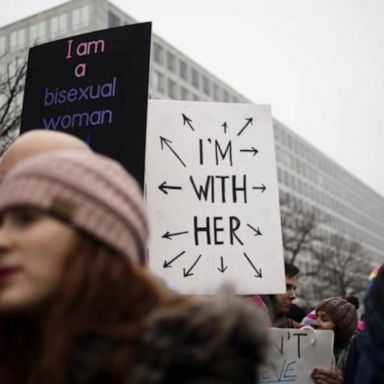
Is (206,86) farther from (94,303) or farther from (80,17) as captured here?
(94,303)

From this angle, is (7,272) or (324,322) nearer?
(7,272)

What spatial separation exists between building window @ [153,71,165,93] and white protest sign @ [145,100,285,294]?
43.5m

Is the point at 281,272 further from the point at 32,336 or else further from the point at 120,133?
the point at 32,336

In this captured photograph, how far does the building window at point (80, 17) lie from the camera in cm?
4044

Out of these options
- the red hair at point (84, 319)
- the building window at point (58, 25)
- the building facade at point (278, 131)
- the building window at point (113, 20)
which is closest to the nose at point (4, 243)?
the red hair at point (84, 319)

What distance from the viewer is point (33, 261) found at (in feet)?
3.36

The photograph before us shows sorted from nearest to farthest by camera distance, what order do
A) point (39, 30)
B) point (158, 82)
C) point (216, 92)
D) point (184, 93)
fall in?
1. point (39, 30)
2. point (158, 82)
3. point (184, 93)
4. point (216, 92)

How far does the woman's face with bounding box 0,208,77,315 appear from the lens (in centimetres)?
101

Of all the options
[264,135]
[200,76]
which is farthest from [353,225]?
[264,135]

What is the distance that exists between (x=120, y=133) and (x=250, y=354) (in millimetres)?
1635

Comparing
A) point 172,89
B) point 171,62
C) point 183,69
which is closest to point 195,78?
point 183,69

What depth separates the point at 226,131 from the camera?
3084mm

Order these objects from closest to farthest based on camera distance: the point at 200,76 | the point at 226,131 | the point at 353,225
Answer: the point at 226,131 < the point at 200,76 < the point at 353,225

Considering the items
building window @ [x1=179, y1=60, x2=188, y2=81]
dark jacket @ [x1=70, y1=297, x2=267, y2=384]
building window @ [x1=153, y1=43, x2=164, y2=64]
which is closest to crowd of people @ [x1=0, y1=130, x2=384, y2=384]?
dark jacket @ [x1=70, y1=297, x2=267, y2=384]
